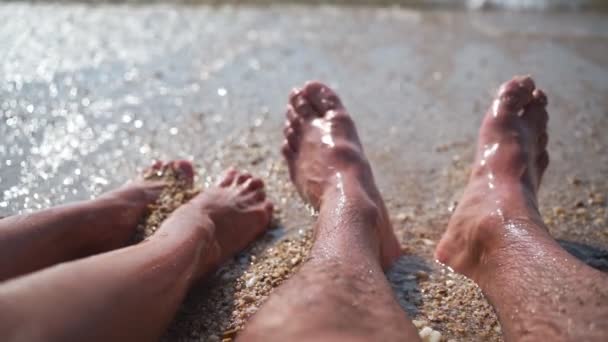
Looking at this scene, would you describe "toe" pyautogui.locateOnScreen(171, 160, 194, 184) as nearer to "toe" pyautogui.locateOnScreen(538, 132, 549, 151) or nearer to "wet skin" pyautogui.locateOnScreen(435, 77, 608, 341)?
"wet skin" pyautogui.locateOnScreen(435, 77, 608, 341)

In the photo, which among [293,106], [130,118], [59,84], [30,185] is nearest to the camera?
[30,185]

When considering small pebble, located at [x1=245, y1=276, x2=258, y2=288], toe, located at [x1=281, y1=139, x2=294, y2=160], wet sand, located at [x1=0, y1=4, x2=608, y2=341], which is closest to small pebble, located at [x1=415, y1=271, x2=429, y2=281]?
wet sand, located at [x1=0, y1=4, x2=608, y2=341]

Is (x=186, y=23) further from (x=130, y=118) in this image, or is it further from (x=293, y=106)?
(x=293, y=106)

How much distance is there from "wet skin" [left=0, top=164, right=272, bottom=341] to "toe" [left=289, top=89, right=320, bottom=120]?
594 millimetres

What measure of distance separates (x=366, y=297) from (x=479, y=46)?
2.70 m

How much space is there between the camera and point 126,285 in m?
1.49

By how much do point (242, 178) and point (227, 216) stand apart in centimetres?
30

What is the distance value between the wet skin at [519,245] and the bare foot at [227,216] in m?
0.63

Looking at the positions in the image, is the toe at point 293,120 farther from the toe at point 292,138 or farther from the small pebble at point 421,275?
the small pebble at point 421,275

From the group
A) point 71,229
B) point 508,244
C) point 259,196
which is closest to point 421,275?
point 508,244

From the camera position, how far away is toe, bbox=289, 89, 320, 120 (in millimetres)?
2555

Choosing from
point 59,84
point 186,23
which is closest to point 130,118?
point 59,84

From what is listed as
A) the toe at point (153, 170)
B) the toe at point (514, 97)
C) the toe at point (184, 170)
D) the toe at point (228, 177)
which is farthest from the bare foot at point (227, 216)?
the toe at point (514, 97)

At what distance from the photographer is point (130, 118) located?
9.48 ft
